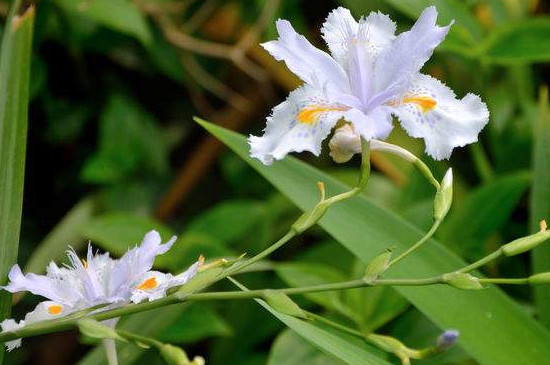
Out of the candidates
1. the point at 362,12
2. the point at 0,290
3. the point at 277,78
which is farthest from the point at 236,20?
the point at 0,290

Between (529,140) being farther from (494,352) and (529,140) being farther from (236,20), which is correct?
(236,20)

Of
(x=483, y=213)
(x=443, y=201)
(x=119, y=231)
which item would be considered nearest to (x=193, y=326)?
(x=119, y=231)

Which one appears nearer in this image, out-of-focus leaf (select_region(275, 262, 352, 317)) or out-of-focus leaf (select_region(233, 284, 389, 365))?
out-of-focus leaf (select_region(233, 284, 389, 365))

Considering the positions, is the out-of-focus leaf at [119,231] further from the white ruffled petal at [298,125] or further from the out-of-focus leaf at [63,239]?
the white ruffled petal at [298,125]

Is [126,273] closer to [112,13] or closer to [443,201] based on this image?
[443,201]

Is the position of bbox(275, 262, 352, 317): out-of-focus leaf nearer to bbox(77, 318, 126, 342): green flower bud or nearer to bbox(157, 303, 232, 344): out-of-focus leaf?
bbox(157, 303, 232, 344): out-of-focus leaf

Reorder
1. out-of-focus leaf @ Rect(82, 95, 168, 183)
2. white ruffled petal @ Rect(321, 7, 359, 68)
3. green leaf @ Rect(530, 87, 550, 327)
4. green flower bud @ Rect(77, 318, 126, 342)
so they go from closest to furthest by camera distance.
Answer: green flower bud @ Rect(77, 318, 126, 342)
white ruffled petal @ Rect(321, 7, 359, 68)
green leaf @ Rect(530, 87, 550, 327)
out-of-focus leaf @ Rect(82, 95, 168, 183)

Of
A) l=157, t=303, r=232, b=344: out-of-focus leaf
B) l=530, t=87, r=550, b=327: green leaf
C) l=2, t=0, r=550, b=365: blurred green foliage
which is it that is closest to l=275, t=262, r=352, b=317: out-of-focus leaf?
l=2, t=0, r=550, b=365: blurred green foliage
